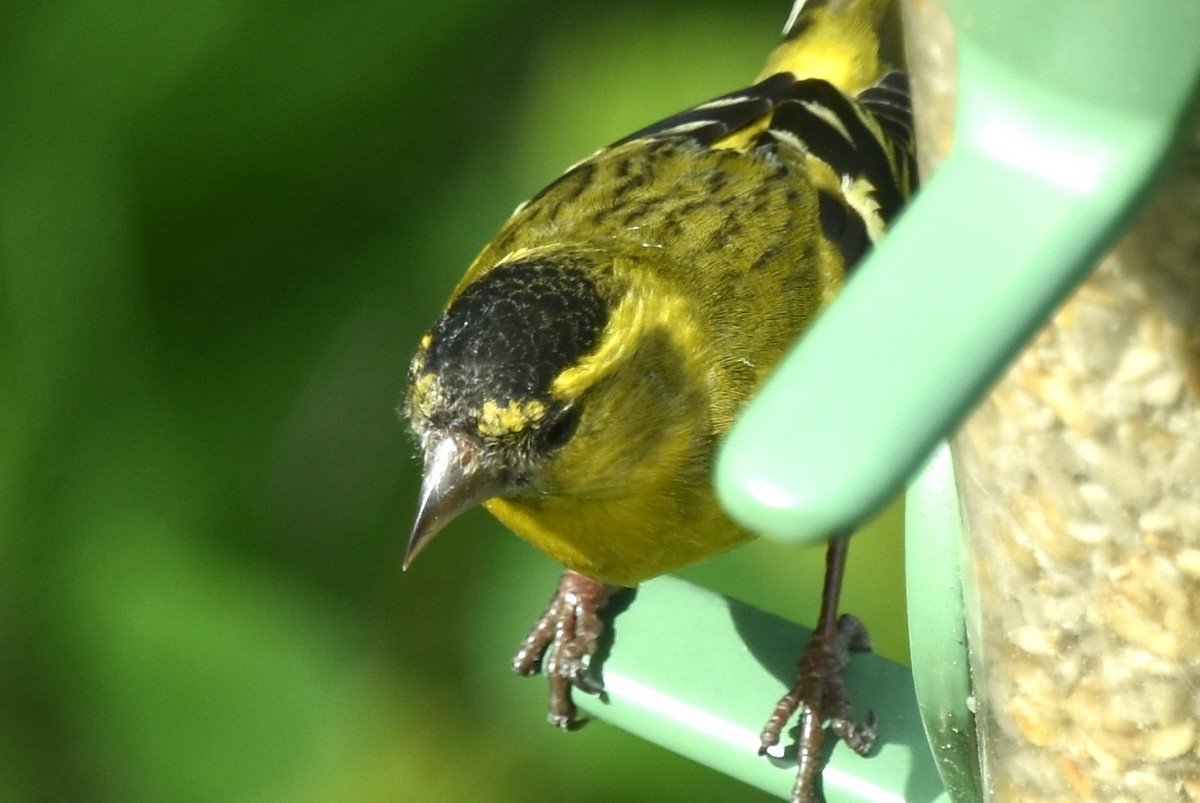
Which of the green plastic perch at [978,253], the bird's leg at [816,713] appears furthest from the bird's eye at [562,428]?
the green plastic perch at [978,253]

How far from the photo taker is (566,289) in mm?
2076

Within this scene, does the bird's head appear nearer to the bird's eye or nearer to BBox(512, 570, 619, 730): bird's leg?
the bird's eye

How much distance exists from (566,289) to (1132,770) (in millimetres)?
981

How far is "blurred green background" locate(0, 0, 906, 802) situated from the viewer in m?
3.07

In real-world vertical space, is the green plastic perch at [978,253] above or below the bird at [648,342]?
above

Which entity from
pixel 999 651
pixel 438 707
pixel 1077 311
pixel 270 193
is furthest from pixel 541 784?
pixel 1077 311

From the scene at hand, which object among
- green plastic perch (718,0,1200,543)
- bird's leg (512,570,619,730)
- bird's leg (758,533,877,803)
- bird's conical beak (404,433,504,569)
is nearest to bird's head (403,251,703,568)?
bird's conical beak (404,433,504,569)

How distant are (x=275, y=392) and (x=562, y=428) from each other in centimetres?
140

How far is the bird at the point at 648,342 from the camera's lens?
2018 mm

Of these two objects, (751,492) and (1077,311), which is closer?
(751,492)

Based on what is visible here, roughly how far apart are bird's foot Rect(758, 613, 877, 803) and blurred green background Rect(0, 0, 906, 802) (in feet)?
2.85

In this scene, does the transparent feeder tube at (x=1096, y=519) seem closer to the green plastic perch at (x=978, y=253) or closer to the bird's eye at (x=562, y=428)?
the green plastic perch at (x=978, y=253)

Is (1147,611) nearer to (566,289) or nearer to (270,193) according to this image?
(566,289)

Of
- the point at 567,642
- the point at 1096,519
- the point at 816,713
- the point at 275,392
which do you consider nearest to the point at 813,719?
the point at 816,713
